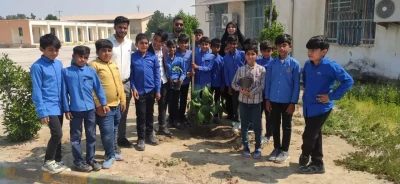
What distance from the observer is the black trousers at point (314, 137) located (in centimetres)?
354

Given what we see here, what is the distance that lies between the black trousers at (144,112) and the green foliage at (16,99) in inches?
61.6

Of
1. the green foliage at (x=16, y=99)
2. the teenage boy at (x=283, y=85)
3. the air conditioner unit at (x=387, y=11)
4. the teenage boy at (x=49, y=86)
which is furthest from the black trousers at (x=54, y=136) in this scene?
the air conditioner unit at (x=387, y=11)

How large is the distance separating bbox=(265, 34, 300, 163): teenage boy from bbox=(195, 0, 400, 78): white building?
5496 millimetres

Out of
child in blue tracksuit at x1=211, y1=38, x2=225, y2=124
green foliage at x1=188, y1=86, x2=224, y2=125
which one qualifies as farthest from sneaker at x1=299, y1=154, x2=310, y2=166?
child in blue tracksuit at x1=211, y1=38, x2=225, y2=124

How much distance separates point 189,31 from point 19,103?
1407 centimetres

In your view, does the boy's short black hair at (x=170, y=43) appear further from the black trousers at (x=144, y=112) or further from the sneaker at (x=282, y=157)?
the sneaker at (x=282, y=157)

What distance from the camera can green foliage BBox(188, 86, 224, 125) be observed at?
16.5ft

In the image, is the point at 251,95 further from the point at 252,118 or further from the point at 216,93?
the point at 216,93

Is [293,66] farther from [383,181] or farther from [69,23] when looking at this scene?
[69,23]

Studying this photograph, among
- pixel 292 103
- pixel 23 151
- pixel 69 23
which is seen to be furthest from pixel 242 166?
pixel 69 23

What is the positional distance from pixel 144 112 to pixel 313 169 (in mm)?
2274

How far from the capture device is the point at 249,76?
4090mm

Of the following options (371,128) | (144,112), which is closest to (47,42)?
(144,112)

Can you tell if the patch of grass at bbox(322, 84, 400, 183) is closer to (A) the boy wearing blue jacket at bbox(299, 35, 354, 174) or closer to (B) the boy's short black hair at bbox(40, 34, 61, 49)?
(A) the boy wearing blue jacket at bbox(299, 35, 354, 174)
